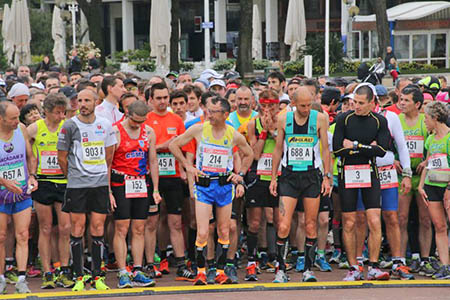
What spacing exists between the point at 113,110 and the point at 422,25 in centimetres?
3898

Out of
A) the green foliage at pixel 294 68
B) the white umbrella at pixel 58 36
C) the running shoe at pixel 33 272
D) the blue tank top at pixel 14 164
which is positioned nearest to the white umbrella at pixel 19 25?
the white umbrella at pixel 58 36

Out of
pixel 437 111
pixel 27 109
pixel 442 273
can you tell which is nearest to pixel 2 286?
pixel 27 109

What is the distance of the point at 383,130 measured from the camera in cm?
939

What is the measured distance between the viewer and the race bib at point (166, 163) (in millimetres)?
10031

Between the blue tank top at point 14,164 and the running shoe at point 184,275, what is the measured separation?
6.47 feet

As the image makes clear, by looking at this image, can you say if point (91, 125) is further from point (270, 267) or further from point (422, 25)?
point (422, 25)

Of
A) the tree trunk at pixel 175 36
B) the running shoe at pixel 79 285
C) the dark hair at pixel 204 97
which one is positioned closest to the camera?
the running shoe at pixel 79 285

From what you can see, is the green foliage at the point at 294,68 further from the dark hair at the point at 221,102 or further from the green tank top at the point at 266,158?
the dark hair at the point at 221,102

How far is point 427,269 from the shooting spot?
9883 millimetres

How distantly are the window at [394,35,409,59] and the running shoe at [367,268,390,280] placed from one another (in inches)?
1571

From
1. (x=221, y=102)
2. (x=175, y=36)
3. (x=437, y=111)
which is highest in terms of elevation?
(x=175, y=36)

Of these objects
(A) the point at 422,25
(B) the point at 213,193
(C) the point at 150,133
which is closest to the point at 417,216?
(B) the point at 213,193

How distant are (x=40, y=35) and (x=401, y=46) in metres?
25.8

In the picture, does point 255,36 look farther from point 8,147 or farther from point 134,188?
point 8,147
